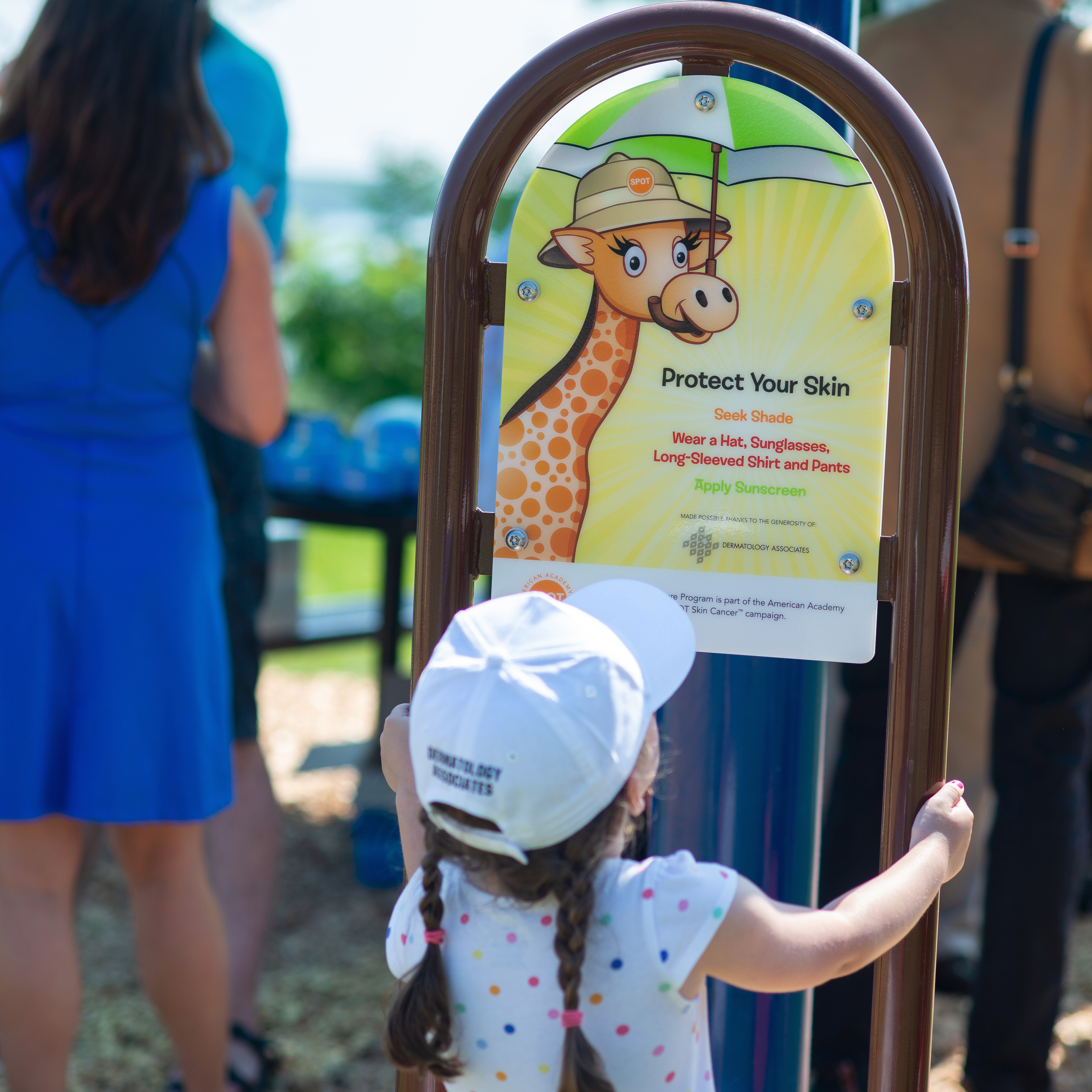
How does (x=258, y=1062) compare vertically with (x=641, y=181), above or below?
below

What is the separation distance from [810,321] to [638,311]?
165mm

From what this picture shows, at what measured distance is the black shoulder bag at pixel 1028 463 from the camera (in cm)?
195

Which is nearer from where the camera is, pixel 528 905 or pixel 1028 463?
pixel 528 905

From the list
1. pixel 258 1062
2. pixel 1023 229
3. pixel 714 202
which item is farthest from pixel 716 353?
pixel 258 1062

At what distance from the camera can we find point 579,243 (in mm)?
1175

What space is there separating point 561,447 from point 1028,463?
42.6 inches

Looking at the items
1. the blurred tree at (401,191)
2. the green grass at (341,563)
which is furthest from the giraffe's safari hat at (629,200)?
the blurred tree at (401,191)

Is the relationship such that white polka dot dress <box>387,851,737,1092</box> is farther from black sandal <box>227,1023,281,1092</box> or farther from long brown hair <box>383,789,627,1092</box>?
black sandal <box>227,1023,281,1092</box>

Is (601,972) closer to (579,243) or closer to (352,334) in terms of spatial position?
(579,243)

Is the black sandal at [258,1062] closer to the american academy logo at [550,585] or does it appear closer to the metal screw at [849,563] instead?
the american academy logo at [550,585]

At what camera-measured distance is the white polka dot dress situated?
100 centimetres

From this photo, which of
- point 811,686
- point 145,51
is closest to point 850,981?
point 811,686

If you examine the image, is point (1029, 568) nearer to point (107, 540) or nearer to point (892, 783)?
point (892, 783)

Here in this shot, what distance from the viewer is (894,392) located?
2.39m
